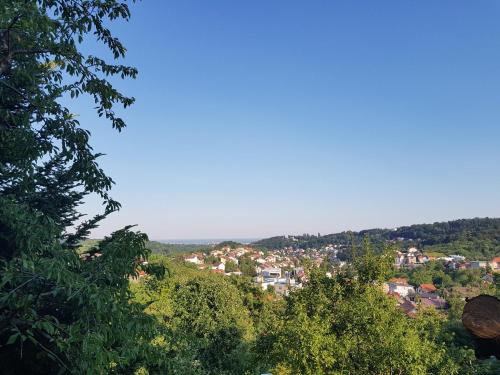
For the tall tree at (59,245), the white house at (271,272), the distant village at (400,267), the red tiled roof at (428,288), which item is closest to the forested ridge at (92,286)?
the tall tree at (59,245)

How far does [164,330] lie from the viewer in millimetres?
4105

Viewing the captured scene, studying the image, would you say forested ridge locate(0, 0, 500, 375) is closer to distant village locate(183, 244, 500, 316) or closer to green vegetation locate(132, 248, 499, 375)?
green vegetation locate(132, 248, 499, 375)

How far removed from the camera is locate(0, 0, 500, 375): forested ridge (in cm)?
325

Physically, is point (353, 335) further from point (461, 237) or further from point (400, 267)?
point (461, 237)

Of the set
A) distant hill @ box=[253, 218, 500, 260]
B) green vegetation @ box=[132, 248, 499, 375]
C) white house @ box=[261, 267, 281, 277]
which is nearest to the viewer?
green vegetation @ box=[132, 248, 499, 375]

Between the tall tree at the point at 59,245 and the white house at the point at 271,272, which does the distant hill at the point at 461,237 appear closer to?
the white house at the point at 271,272

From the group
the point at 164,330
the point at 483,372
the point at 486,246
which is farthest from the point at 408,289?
the point at 164,330

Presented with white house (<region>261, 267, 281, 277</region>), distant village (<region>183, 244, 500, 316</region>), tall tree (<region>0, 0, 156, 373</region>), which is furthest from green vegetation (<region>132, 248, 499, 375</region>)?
white house (<region>261, 267, 281, 277</region>)

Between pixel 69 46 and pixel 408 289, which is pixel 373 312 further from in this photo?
pixel 408 289

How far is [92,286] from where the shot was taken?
124 inches

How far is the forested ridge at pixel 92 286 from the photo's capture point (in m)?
3.25

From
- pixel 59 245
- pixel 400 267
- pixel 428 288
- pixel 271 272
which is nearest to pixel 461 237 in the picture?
pixel 428 288

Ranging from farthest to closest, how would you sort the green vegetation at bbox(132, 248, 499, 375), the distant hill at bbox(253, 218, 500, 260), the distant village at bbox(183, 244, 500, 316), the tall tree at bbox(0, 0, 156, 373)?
the distant hill at bbox(253, 218, 500, 260) < the distant village at bbox(183, 244, 500, 316) < the green vegetation at bbox(132, 248, 499, 375) < the tall tree at bbox(0, 0, 156, 373)

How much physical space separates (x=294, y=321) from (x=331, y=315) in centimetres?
88
